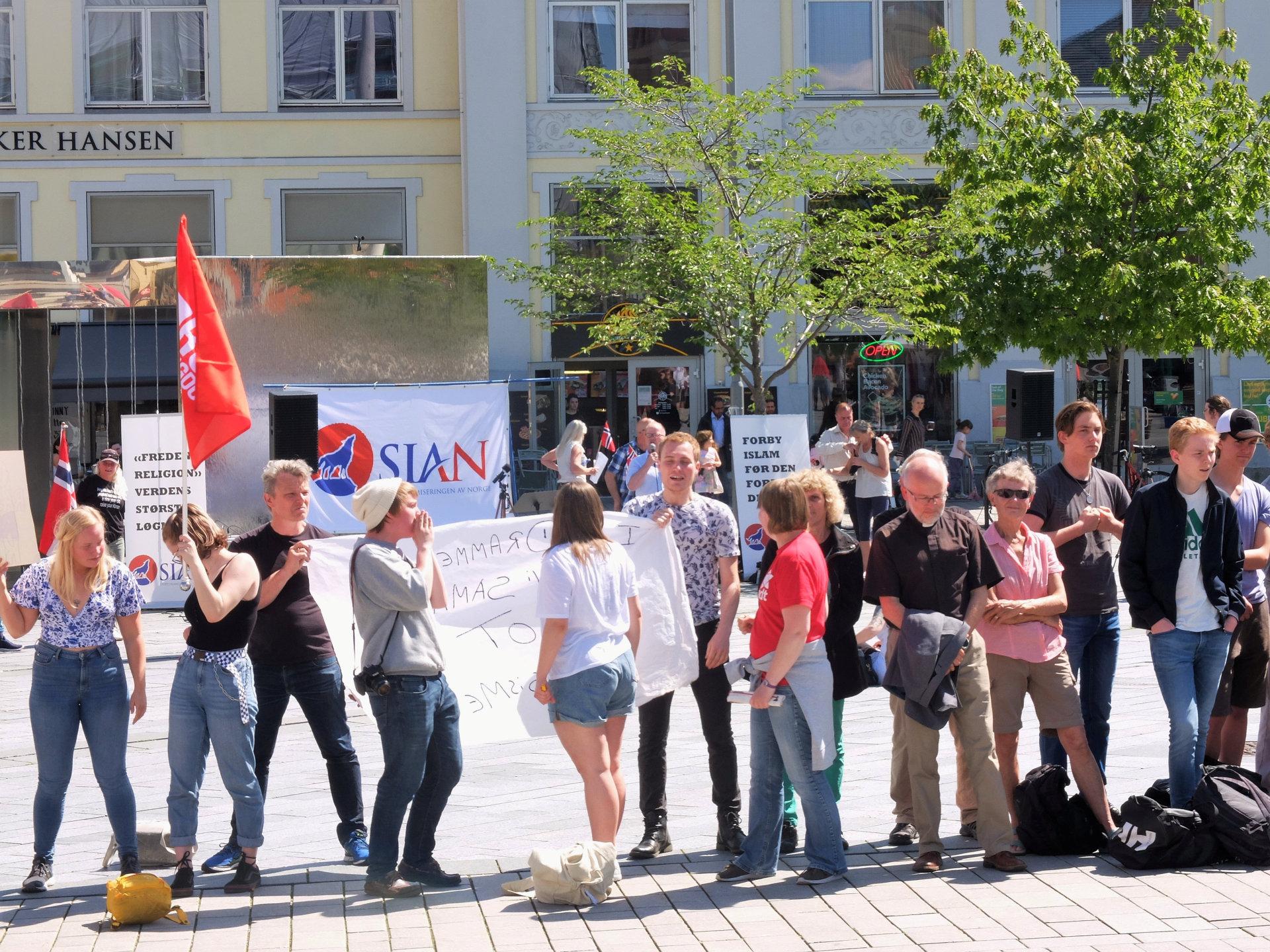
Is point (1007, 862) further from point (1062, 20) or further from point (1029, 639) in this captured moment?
point (1062, 20)

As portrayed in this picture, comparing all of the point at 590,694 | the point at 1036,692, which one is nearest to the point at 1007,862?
the point at 1036,692

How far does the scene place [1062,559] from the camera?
727 centimetres

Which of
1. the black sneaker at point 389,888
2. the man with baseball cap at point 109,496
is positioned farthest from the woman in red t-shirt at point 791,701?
the man with baseball cap at point 109,496

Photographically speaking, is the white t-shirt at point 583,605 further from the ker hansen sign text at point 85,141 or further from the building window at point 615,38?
the ker hansen sign text at point 85,141

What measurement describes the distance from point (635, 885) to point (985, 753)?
1574mm

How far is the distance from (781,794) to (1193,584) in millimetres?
2091

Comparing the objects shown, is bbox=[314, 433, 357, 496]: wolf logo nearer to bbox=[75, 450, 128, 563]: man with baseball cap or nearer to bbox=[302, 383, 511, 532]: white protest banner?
bbox=[302, 383, 511, 532]: white protest banner

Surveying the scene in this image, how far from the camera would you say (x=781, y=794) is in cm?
661

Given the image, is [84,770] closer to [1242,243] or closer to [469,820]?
[469,820]

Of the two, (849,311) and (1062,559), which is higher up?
(849,311)

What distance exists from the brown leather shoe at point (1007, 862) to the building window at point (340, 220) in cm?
2543

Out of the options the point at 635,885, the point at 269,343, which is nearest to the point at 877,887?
the point at 635,885

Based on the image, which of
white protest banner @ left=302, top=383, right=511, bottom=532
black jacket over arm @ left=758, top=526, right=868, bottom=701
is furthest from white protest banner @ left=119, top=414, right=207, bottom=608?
black jacket over arm @ left=758, top=526, right=868, bottom=701

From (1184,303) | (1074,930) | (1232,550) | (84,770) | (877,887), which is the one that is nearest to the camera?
(1074,930)
